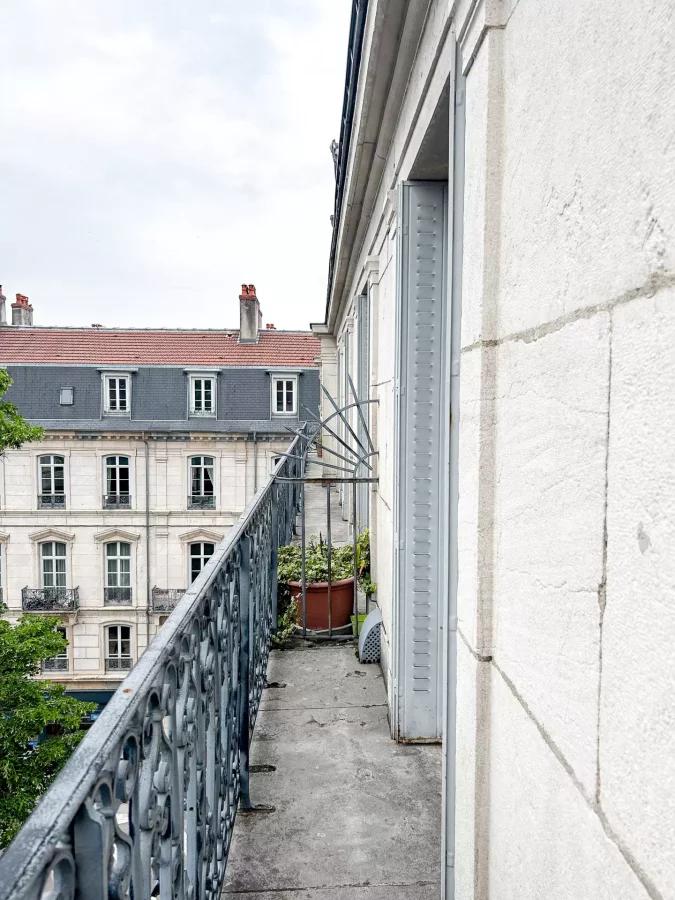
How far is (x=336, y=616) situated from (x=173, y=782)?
3439 millimetres

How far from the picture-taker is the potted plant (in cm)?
475

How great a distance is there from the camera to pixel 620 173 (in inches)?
37.2

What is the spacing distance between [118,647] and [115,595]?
6.25ft

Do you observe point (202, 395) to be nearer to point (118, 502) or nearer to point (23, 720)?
point (118, 502)

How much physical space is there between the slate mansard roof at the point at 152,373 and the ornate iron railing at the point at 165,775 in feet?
70.1

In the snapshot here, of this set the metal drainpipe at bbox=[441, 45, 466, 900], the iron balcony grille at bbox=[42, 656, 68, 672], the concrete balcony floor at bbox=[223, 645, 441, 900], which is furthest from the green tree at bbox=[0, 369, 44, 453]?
the metal drainpipe at bbox=[441, 45, 466, 900]

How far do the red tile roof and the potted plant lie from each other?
2058 cm

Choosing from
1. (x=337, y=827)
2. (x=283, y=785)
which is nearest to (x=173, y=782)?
(x=337, y=827)

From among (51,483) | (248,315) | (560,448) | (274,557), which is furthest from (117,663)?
(560,448)

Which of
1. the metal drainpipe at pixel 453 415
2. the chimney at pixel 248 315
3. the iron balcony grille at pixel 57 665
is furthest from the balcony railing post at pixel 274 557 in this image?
the chimney at pixel 248 315

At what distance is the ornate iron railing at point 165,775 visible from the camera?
0.82 meters

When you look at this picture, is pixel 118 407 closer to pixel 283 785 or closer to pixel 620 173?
pixel 283 785

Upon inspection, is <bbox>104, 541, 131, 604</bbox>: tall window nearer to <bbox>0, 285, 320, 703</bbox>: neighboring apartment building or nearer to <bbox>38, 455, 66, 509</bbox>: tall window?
<bbox>0, 285, 320, 703</bbox>: neighboring apartment building

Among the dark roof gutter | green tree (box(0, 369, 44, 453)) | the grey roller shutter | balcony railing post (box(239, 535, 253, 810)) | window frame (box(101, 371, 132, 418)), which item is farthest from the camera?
window frame (box(101, 371, 132, 418))
